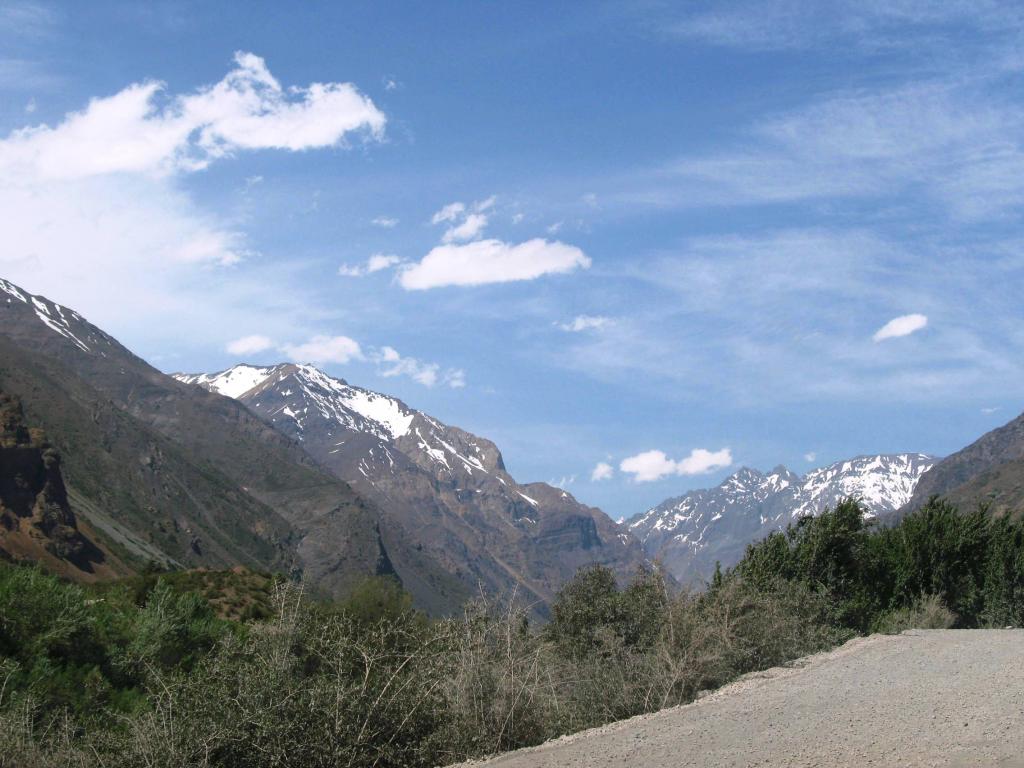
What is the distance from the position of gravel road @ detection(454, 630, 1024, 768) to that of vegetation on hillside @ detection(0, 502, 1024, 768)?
122cm

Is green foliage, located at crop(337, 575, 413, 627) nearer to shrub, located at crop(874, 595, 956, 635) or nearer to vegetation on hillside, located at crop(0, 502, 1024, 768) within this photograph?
vegetation on hillside, located at crop(0, 502, 1024, 768)

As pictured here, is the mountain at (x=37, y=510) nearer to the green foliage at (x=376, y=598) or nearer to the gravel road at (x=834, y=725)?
the green foliage at (x=376, y=598)

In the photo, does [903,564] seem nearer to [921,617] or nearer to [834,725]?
[921,617]

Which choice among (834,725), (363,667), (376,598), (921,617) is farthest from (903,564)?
(363,667)

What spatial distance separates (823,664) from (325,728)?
11545 millimetres

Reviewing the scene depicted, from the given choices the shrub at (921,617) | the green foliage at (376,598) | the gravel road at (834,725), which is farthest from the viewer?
the green foliage at (376,598)

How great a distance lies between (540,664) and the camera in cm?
1792

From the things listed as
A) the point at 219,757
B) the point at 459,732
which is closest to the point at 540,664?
the point at 459,732

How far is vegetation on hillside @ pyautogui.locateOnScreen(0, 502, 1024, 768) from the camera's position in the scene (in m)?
11.9

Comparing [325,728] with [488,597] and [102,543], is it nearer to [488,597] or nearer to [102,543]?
[488,597]

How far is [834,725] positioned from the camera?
13.3 meters

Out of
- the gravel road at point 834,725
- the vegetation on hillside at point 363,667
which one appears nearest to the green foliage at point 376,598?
the vegetation on hillside at point 363,667

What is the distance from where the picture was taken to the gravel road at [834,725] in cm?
1188

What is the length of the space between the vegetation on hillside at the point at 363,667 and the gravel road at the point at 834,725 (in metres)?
1.22
